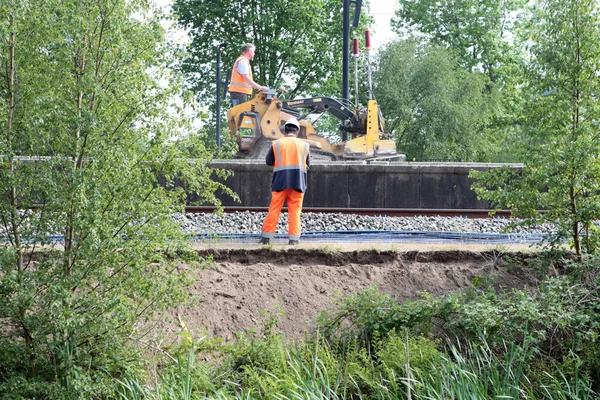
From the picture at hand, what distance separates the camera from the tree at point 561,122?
7.79 metres

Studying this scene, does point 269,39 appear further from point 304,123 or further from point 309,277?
point 309,277

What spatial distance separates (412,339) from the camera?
6.65 metres

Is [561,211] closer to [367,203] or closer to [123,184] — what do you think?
[123,184]

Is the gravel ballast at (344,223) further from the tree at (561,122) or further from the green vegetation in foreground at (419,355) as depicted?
the green vegetation in foreground at (419,355)

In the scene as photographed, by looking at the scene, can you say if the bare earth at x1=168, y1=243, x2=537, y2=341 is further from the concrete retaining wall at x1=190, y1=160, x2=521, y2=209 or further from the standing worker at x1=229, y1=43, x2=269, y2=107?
the standing worker at x1=229, y1=43, x2=269, y2=107

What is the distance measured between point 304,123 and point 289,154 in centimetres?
892

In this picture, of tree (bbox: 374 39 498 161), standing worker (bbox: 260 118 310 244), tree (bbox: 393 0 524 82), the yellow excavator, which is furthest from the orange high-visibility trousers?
tree (bbox: 393 0 524 82)

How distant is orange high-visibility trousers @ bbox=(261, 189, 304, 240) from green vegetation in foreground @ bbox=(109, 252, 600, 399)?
3.53 meters

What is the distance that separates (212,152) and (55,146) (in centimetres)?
127

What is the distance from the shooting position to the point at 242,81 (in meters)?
19.4

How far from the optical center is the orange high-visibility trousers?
1087 cm

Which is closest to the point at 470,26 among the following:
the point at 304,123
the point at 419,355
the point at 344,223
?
the point at 304,123

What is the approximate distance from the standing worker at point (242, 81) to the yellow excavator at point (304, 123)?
0.36m

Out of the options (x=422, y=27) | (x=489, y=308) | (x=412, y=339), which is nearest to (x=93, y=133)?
(x=412, y=339)
